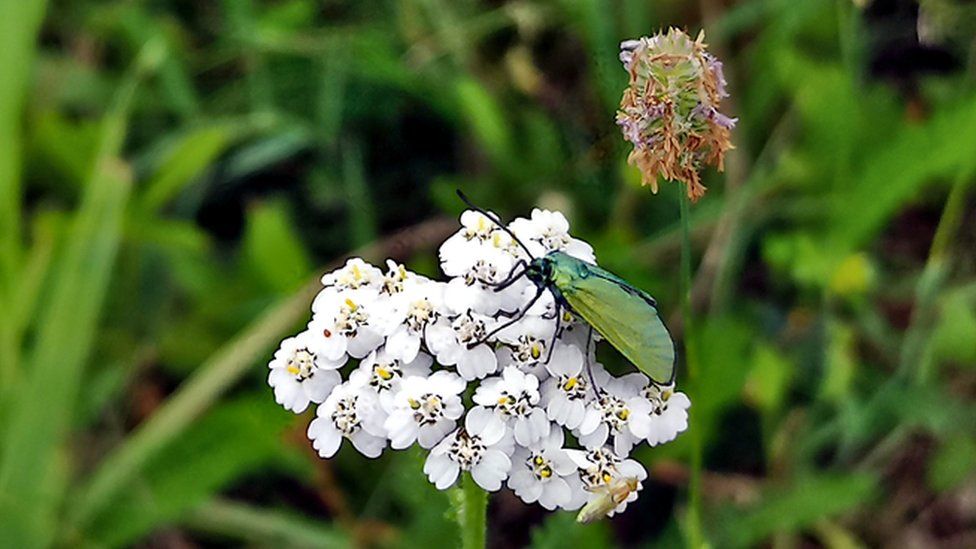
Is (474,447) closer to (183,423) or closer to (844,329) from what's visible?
(183,423)

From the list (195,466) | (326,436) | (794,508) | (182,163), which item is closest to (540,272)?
(326,436)

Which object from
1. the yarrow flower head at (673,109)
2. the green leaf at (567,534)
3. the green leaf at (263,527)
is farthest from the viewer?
the green leaf at (263,527)

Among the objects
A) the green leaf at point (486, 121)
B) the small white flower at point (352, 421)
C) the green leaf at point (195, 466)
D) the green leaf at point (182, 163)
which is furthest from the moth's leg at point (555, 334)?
the green leaf at point (182, 163)

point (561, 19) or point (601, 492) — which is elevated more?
point (561, 19)

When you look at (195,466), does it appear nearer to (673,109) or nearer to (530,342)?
(530,342)

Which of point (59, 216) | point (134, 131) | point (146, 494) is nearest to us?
point (146, 494)

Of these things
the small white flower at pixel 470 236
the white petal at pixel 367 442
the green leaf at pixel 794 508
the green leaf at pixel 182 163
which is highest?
the green leaf at pixel 182 163

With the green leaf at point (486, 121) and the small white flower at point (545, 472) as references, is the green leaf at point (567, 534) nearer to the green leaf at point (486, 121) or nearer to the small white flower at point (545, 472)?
the small white flower at point (545, 472)

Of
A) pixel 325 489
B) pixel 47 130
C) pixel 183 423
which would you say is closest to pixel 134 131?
pixel 47 130
